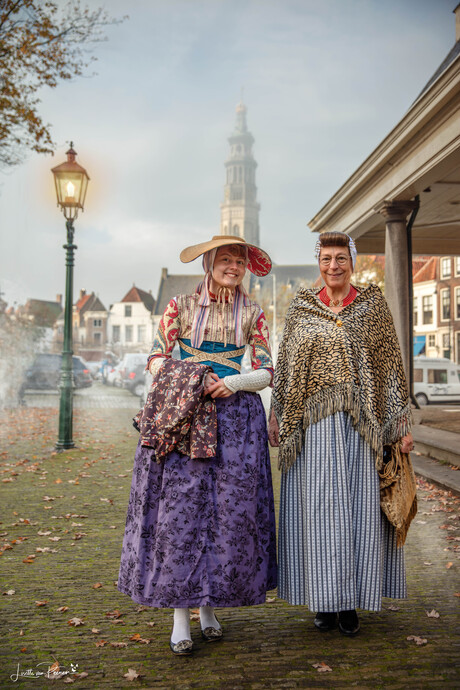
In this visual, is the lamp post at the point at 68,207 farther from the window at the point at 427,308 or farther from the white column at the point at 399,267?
the window at the point at 427,308

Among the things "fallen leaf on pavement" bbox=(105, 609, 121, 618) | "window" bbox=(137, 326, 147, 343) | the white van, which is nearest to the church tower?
"window" bbox=(137, 326, 147, 343)

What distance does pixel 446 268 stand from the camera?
33.8 meters

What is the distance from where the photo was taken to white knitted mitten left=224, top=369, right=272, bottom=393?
2723 mm

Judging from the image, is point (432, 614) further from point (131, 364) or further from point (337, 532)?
point (131, 364)

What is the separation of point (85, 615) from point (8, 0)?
9.23 metres

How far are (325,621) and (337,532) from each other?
0.53 meters

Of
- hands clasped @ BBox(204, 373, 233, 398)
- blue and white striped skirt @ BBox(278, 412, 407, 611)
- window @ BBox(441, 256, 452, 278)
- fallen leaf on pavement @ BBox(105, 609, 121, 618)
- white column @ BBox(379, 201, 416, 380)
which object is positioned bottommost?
fallen leaf on pavement @ BBox(105, 609, 121, 618)

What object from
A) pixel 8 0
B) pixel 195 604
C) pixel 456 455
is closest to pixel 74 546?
pixel 195 604

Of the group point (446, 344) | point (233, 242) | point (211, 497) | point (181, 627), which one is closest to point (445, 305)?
point (446, 344)

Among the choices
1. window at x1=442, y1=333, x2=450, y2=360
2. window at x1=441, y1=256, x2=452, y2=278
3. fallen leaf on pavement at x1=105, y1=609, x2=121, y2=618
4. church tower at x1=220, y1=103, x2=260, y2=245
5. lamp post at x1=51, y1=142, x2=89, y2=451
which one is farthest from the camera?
church tower at x1=220, y1=103, x2=260, y2=245

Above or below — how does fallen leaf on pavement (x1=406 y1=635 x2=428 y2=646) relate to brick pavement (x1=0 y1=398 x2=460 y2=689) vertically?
above

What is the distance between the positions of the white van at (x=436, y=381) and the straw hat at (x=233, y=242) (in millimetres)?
19099

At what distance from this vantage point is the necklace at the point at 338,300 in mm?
3043

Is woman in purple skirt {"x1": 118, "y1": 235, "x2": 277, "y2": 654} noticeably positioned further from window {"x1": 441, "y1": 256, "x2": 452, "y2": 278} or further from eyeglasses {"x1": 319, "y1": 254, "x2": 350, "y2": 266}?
window {"x1": 441, "y1": 256, "x2": 452, "y2": 278}
